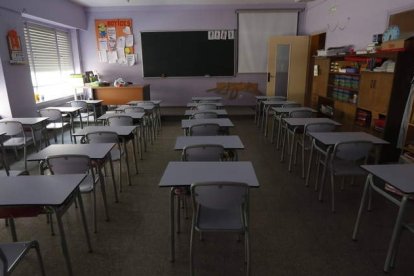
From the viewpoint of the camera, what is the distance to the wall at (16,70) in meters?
4.72

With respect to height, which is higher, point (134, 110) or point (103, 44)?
point (103, 44)

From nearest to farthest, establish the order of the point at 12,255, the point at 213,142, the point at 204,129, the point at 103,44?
the point at 12,255 → the point at 213,142 → the point at 204,129 → the point at 103,44

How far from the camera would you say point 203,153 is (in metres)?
2.49

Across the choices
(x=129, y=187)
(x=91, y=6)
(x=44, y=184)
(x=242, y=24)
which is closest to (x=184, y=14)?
(x=242, y=24)

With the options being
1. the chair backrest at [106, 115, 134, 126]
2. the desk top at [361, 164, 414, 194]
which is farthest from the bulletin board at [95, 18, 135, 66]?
the desk top at [361, 164, 414, 194]

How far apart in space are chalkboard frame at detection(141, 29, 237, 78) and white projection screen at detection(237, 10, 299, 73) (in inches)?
11.5

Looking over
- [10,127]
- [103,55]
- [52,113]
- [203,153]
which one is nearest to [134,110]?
[52,113]

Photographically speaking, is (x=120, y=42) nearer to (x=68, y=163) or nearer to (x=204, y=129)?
(x=204, y=129)

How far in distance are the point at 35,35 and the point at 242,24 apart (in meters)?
5.29

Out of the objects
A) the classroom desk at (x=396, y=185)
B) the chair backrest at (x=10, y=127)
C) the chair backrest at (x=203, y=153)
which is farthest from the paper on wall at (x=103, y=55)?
the classroom desk at (x=396, y=185)

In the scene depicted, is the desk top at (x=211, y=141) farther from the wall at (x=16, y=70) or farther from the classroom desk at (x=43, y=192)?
the wall at (x=16, y=70)

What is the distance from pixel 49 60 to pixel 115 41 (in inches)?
75.3

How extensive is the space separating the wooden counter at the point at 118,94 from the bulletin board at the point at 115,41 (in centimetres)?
129

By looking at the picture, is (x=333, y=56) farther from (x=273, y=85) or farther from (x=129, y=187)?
(x=129, y=187)
